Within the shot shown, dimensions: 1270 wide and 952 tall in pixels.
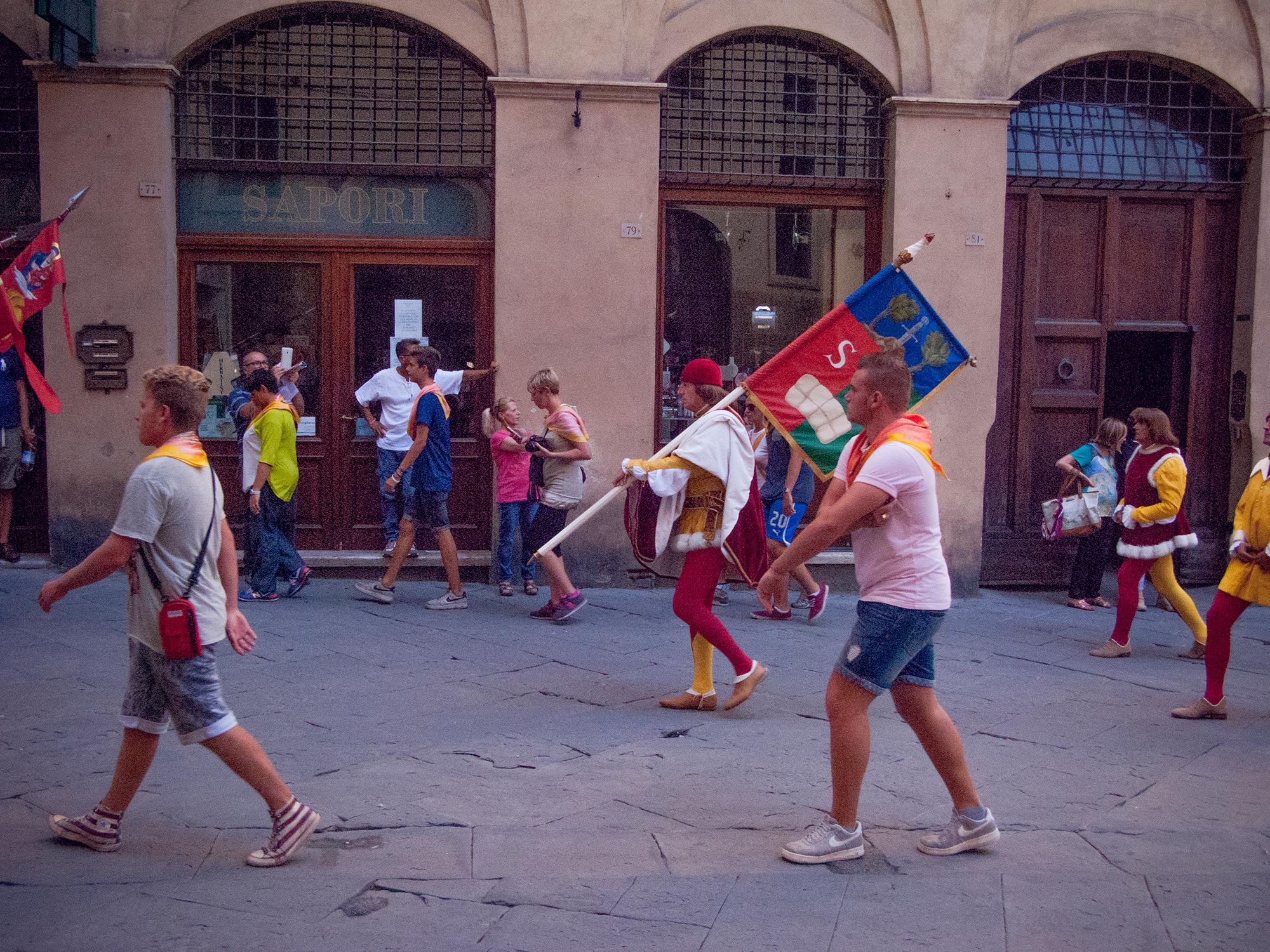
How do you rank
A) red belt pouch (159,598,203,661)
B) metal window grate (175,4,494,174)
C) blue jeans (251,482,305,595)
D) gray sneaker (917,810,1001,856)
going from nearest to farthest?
1. red belt pouch (159,598,203,661)
2. gray sneaker (917,810,1001,856)
3. blue jeans (251,482,305,595)
4. metal window grate (175,4,494,174)

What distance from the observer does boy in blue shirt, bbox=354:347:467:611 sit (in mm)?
8625

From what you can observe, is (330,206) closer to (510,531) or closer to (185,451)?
(510,531)

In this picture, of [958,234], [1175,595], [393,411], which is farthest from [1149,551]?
[393,411]

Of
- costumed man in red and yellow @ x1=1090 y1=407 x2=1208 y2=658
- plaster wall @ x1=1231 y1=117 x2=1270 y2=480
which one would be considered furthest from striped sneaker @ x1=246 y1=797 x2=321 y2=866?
plaster wall @ x1=1231 y1=117 x2=1270 y2=480

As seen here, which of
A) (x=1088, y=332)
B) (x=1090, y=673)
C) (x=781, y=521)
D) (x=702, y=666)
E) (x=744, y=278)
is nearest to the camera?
(x=702, y=666)

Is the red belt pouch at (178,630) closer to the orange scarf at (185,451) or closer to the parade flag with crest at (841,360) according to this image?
the orange scarf at (185,451)

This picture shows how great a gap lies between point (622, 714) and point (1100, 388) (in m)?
6.16

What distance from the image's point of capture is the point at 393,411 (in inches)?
381

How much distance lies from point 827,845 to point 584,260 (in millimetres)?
6293

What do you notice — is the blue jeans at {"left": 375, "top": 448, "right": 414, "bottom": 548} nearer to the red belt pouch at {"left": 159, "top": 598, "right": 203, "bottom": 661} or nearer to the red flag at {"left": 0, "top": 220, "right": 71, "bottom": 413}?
the red flag at {"left": 0, "top": 220, "right": 71, "bottom": 413}

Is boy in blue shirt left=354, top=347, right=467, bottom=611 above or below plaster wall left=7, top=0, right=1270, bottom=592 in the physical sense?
below

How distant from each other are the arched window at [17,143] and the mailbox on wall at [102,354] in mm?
1119

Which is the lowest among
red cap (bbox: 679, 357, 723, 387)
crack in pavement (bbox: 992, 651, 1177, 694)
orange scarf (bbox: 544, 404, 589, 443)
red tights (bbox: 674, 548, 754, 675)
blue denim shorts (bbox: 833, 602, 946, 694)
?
crack in pavement (bbox: 992, 651, 1177, 694)

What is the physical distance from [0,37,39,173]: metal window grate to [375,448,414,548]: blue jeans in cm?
355
